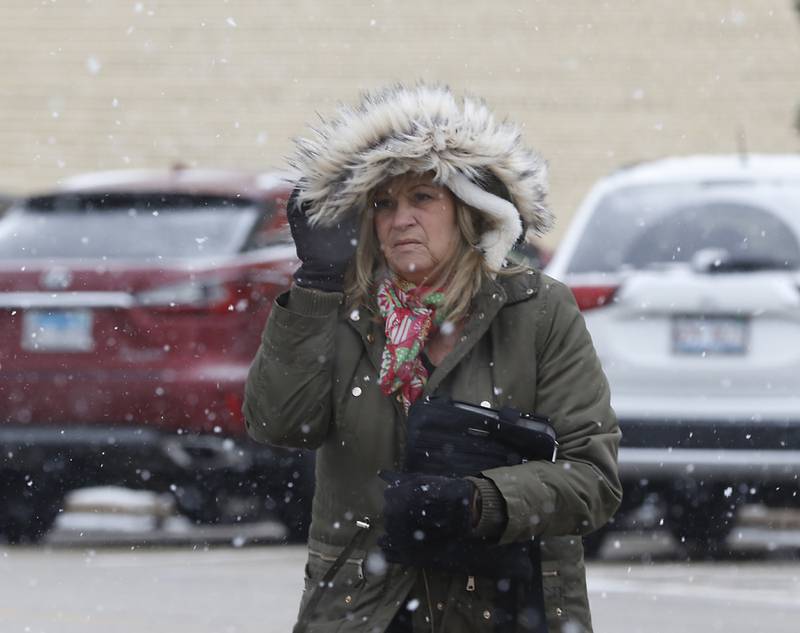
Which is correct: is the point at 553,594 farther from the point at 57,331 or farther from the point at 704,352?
the point at 57,331

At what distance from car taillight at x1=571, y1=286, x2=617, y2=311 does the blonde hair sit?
14.0 ft

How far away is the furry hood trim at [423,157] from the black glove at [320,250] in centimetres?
2

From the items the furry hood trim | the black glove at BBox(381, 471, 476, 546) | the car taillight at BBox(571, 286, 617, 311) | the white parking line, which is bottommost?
the white parking line

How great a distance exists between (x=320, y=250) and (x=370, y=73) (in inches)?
697

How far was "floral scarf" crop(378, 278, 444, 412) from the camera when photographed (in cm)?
353

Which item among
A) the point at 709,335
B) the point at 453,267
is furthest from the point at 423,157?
the point at 709,335

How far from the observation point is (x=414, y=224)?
12.0 ft

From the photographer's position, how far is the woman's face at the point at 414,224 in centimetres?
367

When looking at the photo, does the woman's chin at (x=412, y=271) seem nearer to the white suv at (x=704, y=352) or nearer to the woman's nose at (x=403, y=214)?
the woman's nose at (x=403, y=214)

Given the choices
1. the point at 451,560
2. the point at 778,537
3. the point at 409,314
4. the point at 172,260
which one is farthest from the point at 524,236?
the point at 778,537

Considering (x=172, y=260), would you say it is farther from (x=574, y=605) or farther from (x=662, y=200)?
(x=574, y=605)

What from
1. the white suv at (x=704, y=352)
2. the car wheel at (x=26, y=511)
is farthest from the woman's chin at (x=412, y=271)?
the car wheel at (x=26, y=511)

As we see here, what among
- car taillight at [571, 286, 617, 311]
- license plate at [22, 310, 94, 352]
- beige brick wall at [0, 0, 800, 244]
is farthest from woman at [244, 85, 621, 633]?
beige brick wall at [0, 0, 800, 244]

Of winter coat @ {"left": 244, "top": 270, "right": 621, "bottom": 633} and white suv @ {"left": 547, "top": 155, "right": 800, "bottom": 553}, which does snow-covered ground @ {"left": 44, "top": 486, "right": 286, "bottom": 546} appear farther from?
winter coat @ {"left": 244, "top": 270, "right": 621, "bottom": 633}
